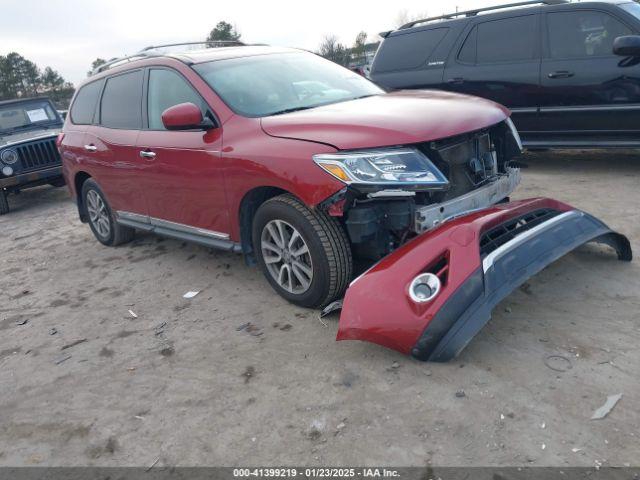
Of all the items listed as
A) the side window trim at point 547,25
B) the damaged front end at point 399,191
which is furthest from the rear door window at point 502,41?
the damaged front end at point 399,191

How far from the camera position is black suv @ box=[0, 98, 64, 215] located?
8.80 m

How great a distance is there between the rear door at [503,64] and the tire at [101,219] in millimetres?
4476

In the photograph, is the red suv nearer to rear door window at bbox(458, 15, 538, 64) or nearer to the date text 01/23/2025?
the date text 01/23/2025

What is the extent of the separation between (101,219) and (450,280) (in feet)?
14.4

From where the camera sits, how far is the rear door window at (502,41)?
6.49 m

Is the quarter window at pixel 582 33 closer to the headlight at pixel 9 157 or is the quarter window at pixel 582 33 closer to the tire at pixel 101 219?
the tire at pixel 101 219

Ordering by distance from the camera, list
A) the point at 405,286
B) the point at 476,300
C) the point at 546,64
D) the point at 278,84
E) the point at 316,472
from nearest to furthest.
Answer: the point at 316,472
the point at 476,300
the point at 405,286
the point at 278,84
the point at 546,64

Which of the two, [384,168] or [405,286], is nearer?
[405,286]

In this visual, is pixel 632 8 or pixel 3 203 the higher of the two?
pixel 632 8

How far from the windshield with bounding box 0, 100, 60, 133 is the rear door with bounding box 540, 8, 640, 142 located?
8.88 meters

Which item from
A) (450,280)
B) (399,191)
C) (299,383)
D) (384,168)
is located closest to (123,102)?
(384,168)

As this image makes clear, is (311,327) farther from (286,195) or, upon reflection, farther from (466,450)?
(466,450)

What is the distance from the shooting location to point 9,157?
878cm

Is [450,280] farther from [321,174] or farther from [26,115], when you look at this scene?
[26,115]
